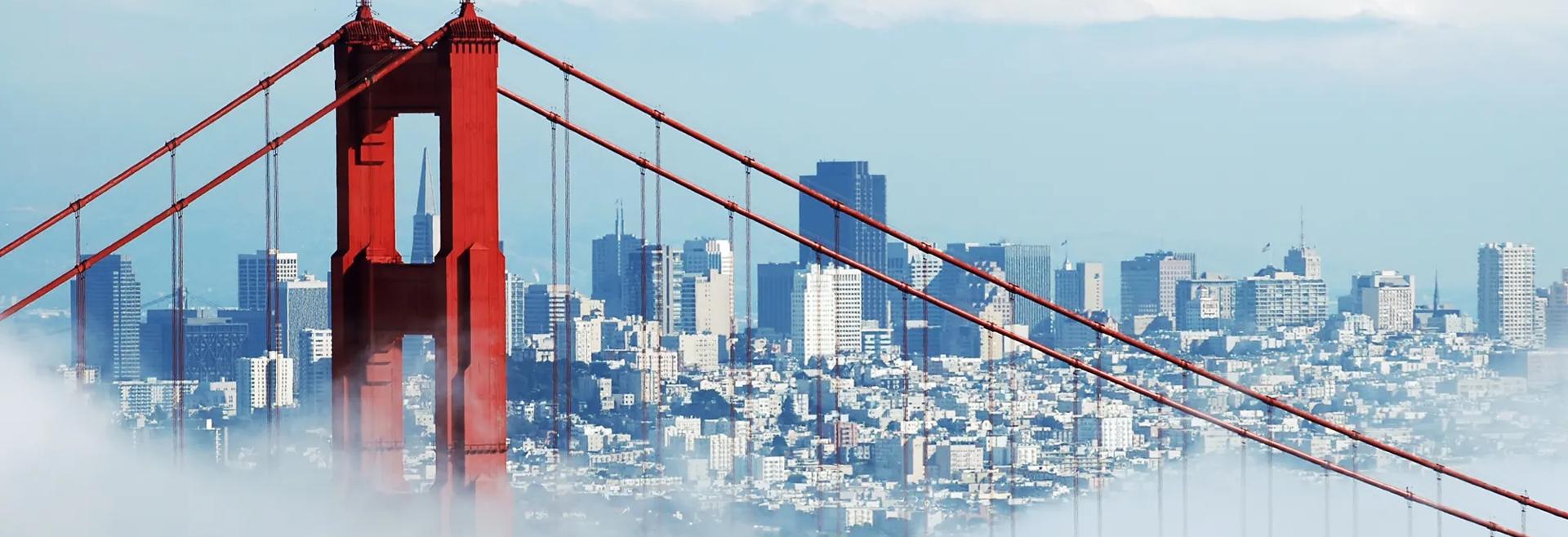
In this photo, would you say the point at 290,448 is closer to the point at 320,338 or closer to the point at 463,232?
the point at 320,338

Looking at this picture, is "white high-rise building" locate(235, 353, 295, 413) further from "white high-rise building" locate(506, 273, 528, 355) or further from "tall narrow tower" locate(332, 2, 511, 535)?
"tall narrow tower" locate(332, 2, 511, 535)

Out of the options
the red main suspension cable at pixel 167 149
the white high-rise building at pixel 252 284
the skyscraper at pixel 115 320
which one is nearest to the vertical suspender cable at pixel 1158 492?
the skyscraper at pixel 115 320

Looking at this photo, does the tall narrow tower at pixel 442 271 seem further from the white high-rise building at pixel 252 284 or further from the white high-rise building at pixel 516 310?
the white high-rise building at pixel 252 284

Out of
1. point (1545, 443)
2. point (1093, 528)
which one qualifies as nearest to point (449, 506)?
point (1093, 528)

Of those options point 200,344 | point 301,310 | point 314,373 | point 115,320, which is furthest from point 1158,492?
point 200,344

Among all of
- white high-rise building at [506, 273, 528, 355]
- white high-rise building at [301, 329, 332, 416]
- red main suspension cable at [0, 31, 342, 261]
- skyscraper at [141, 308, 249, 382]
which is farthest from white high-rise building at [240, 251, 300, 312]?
red main suspension cable at [0, 31, 342, 261]

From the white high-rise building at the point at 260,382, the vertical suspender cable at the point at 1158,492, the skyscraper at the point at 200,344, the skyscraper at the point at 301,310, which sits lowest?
the vertical suspender cable at the point at 1158,492

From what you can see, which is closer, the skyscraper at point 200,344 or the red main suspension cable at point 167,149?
the red main suspension cable at point 167,149

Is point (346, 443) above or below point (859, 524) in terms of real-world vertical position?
above
